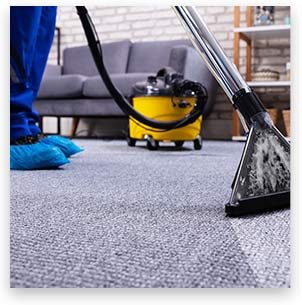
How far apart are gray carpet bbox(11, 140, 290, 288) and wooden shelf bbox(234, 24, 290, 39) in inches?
88.3

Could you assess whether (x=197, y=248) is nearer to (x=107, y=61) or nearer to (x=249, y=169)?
(x=249, y=169)

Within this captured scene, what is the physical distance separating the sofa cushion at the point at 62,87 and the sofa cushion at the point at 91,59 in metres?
0.44

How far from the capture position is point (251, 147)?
23.6 inches

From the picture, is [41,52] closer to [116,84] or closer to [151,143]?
[151,143]

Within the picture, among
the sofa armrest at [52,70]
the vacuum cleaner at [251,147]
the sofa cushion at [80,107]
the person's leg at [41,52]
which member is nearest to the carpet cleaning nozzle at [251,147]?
the vacuum cleaner at [251,147]

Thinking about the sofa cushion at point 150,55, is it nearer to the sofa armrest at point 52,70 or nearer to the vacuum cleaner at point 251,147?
the sofa armrest at point 52,70

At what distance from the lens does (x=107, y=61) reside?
3.64 metres

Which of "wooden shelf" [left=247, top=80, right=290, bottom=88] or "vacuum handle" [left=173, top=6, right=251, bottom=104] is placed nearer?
"vacuum handle" [left=173, top=6, right=251, bottom=104]

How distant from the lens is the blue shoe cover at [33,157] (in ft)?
3.68

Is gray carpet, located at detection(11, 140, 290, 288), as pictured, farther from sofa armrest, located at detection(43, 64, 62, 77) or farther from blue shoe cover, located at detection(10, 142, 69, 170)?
sofa armrest, located at detection(43, 64, 62, 77)

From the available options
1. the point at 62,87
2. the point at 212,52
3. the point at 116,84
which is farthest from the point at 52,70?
the point at 212,52

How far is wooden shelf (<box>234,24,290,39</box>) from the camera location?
2.87m

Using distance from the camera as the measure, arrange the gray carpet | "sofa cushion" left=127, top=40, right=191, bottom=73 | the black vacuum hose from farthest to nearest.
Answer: "sofa cushion" left=127, top=40, right=191, bottom=73, the black vacuum hose, the gray carpet

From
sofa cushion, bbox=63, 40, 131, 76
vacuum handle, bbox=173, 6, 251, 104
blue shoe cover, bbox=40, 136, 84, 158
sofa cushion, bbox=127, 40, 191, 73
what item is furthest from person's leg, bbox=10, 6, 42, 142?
sofa cushion, bbox=63, 40, 131, 76
